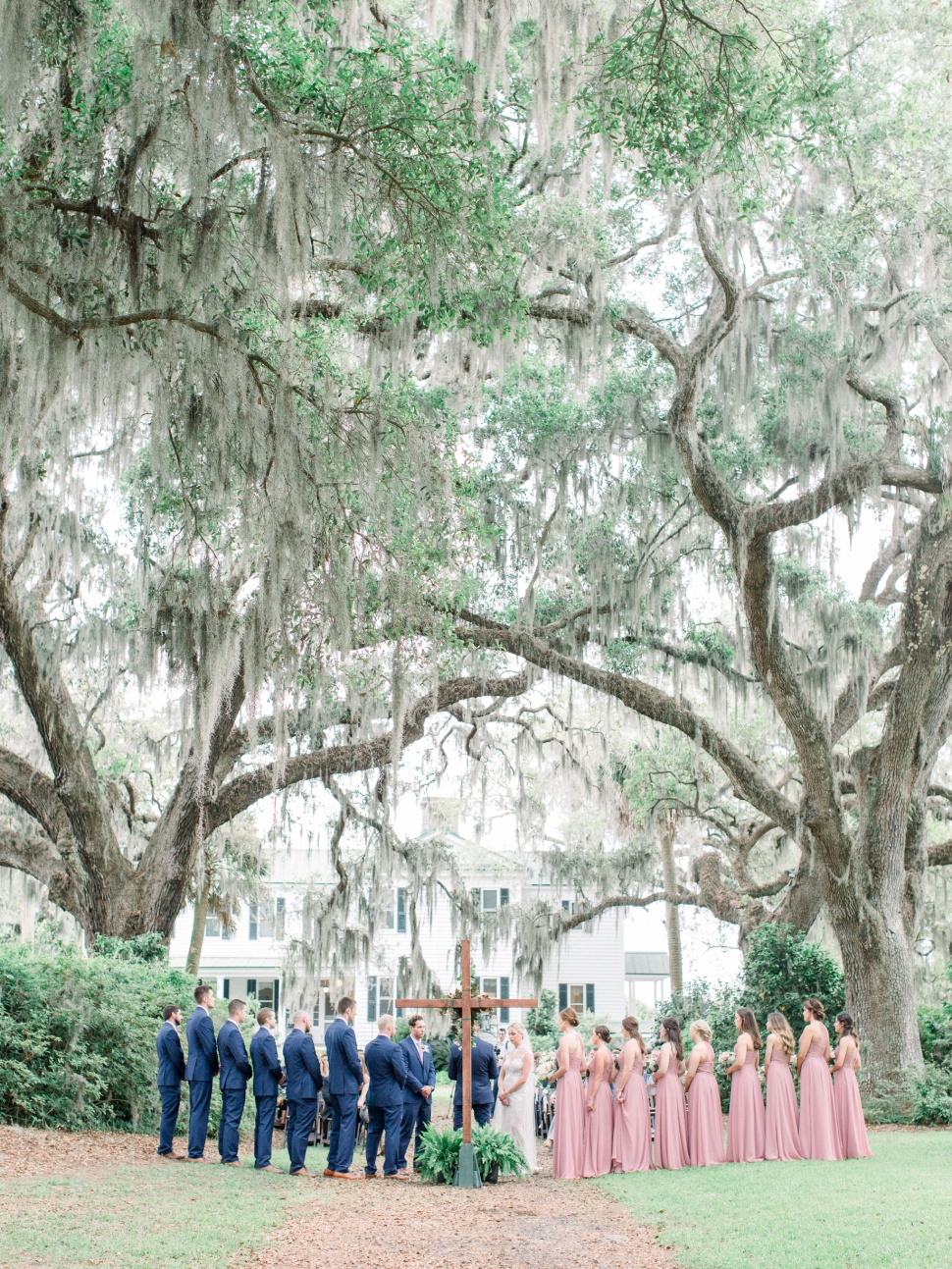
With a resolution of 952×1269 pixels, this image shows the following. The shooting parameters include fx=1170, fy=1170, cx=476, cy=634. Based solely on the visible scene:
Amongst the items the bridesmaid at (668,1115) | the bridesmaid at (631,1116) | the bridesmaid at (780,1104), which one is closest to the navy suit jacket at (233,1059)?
the bridesmaid at (631,1116)

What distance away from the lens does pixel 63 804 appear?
12516mm

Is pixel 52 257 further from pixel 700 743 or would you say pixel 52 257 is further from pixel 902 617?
pixel 902 617

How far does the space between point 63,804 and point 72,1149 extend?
4.84 m

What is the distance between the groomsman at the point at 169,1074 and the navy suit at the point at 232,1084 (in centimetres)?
37

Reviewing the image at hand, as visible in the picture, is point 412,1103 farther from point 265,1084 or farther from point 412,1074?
point 265,1084

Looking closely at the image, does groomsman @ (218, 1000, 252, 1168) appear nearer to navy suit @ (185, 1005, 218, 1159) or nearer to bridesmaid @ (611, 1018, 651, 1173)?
navy suit @ (185, 1005, 218, 1159)

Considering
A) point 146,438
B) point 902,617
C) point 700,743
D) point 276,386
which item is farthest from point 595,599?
point 276,386

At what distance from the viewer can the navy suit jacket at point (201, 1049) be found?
8.34 meters

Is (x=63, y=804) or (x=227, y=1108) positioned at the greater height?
(x=63, y=804)

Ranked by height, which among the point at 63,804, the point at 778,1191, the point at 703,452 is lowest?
the point at 778,1191

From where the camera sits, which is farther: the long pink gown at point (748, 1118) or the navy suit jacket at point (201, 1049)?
the long pink gown at point (748, 1118)

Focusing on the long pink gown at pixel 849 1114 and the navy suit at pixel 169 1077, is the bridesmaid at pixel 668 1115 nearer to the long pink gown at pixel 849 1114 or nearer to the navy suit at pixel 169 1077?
the long pink gown at pixel 849 1114

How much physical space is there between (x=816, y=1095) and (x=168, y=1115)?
4.86 m

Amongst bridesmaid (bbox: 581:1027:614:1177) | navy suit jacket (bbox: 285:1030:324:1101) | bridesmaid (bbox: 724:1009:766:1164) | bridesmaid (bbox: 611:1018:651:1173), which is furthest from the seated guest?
bridesmaid (bbox: 724:1009:766:1164)
